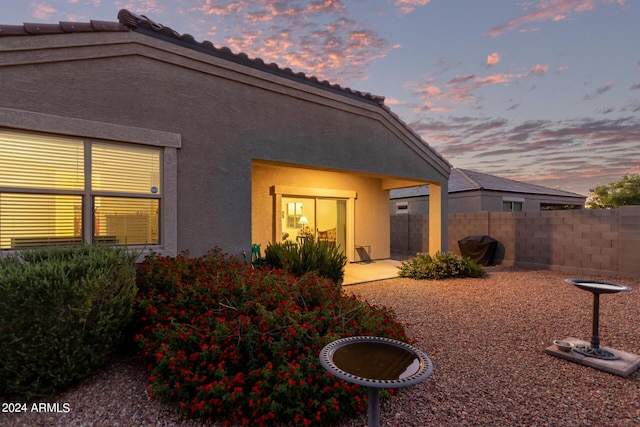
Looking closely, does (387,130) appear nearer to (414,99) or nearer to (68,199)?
(414,99)

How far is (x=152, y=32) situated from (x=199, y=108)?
132cm

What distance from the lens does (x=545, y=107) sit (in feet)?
34.8

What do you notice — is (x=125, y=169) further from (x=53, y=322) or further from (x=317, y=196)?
(x=317, y=196)

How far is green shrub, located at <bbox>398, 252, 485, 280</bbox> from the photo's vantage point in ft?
28.0

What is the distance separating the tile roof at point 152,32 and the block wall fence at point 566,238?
874cm

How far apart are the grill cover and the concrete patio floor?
10.2ft

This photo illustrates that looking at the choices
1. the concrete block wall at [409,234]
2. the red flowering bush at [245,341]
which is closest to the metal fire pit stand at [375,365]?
the red flowering bush at [245,341]

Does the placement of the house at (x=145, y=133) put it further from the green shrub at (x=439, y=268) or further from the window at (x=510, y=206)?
the window at (x=510, y=206)

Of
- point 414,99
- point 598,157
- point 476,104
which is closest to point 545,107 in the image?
point 476,104

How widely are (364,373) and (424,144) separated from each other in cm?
829

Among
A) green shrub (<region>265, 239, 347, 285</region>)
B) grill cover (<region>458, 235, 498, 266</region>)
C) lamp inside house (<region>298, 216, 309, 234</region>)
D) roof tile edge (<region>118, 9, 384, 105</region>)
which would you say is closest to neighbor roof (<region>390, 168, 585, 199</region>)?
grill cover (<region>458, 235, 498, 266</region>)

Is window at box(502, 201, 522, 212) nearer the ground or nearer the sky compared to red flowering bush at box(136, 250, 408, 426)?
nearer the sky

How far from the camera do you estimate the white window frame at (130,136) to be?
382 centimetres

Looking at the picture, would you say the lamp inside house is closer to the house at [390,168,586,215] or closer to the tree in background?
the house at [390,168,586,215]
